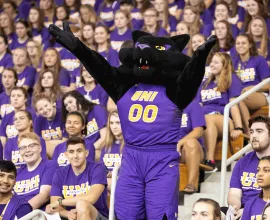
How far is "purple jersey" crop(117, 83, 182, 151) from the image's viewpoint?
5.65 meters

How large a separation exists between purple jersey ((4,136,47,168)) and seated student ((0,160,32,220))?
108cm

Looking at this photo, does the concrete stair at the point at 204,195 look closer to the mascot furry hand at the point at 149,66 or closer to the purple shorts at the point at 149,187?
the purple shorts at the point at 149,187

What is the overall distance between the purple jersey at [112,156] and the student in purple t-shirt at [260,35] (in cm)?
209

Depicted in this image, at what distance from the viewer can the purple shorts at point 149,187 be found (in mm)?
5574

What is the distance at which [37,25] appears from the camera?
37.8ft

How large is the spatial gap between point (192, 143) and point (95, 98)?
2063 mm

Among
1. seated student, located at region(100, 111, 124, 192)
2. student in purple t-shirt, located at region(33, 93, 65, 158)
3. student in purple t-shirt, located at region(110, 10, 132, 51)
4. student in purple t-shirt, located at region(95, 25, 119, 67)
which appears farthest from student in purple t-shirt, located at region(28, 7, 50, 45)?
seated student, located at region(100, 111, 124, 192)

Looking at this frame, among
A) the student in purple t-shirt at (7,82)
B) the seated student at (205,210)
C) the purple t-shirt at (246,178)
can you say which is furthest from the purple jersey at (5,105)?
the seated student at (205,210)

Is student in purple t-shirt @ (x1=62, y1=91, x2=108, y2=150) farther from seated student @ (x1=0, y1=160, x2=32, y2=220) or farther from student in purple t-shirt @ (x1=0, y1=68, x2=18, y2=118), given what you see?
seated student @ (x1=0, y1=160, x2=32, y2=220)

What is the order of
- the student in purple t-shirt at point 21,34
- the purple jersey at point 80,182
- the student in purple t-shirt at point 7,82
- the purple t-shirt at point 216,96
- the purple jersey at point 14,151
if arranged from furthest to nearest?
the student in purple t-shirt at point 21,34 → the student in purple t-shirt at point 7,82 → the purple t-shirt at point 216,96 → the purple jersey at point 14,151 → the purple jersey at point 80,182

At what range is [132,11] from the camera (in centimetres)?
1106

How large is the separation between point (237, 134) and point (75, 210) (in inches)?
67.5

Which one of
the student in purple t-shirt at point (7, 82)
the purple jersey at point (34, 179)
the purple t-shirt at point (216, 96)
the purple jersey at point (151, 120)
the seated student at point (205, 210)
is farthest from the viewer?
the student in purple t-shirt at point (7, 82)

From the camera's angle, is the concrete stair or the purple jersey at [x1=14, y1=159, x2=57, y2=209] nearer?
the concrete stair
